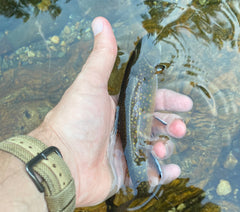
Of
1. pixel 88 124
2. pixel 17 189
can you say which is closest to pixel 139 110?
pixel 88 124

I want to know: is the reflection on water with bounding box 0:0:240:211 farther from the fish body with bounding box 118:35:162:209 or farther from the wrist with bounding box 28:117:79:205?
the wrist with bounding box 28:117:79:205

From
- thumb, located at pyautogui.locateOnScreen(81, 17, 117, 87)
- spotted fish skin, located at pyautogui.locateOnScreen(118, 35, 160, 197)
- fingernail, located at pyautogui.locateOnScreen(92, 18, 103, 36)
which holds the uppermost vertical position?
fingernail, located at pyautogui.locateOnScreen(92, 18, 103, 36)

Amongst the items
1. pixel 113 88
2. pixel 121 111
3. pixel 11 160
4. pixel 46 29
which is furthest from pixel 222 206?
pixel 46 29

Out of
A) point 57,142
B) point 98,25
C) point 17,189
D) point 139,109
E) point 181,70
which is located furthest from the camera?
point 181,70

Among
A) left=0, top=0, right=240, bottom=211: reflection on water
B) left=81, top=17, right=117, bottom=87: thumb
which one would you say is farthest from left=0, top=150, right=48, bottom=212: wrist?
left=0, top=0, right=240, bottom=211: reflection on water

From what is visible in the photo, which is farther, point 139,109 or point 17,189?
point 139,109

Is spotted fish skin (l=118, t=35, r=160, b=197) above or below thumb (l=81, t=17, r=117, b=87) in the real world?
below

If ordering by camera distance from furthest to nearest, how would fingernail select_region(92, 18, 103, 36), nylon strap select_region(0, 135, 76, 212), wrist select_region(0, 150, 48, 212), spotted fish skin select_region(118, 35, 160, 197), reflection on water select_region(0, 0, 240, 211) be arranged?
reflection on water select_region(0, 0, 240, 211) < spotted fish skin select_region(118, 35, 160, 197) < fingernail select_region(92, 18, 103, 36) < nylon strap select_region(0, 135, 76, 212) < wrist select_region(0, 150, 48, 212)

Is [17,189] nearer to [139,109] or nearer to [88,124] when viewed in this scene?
[88,124]

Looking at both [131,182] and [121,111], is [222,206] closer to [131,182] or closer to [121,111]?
[131,182]
